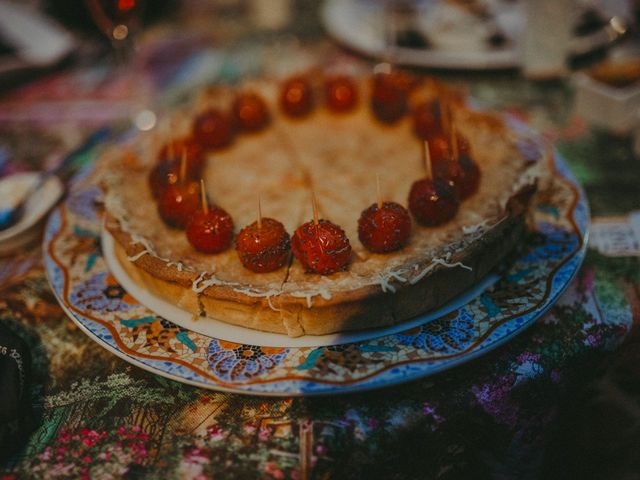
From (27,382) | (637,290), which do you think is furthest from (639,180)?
(27,382)

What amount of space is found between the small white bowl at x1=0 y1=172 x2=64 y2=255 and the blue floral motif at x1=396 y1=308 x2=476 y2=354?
7.41 ft

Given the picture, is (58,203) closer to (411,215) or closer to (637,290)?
(411,215)

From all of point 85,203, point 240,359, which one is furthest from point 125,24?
point 240,359

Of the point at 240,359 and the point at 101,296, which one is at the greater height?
the point at 101,296

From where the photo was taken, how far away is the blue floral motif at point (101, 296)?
259cm

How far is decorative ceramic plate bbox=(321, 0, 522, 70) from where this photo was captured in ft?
15.1

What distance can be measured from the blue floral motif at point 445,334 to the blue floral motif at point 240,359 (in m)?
0.54

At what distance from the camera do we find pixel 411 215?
9.75ft

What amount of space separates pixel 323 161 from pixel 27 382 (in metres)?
2.14

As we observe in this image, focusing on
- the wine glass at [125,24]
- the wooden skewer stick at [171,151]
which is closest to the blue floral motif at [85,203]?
the wooden skewer stick at [171,151]

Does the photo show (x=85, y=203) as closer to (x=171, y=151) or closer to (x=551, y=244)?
(x=171, y=151)

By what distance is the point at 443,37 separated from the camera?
15.6 ft

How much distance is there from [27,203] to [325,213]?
1.87 m

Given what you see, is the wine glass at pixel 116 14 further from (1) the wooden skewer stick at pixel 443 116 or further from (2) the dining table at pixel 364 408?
(1) the wooden skewer stick at pixel 443 116
